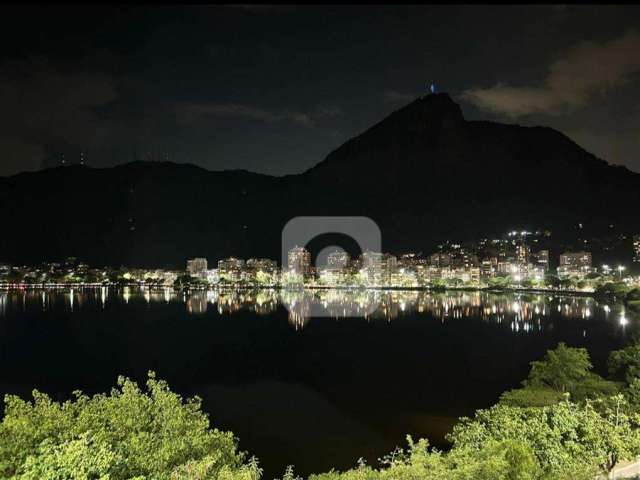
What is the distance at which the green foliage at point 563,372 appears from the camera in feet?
32.5

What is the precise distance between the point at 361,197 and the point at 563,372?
92.8 m

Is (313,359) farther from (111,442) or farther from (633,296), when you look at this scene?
(633,296)

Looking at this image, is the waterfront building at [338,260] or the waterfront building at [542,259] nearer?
the waterfront building at [542,259]

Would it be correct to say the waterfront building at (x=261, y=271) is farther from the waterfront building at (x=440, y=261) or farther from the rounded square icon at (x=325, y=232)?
the waterfront building at (x=440, y=261)

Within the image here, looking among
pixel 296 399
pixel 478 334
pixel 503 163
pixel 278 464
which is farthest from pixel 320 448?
pixel 503 163

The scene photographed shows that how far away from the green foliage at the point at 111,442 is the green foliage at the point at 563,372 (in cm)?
688

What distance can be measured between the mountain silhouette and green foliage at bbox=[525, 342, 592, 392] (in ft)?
246

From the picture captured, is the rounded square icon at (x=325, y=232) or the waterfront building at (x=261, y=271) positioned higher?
the rounded square icon at (x=325, y=232)

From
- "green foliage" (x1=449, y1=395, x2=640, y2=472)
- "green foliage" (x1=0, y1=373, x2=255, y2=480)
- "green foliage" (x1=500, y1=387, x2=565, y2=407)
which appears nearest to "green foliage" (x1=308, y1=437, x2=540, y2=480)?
"green foliage" (x1=449, y1=395, x2=640, y2=472)

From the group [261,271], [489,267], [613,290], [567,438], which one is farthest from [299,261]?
[567,438]

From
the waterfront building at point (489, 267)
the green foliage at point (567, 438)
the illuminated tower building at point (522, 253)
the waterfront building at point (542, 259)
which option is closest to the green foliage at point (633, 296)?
the waterfront building at point (489, 267)

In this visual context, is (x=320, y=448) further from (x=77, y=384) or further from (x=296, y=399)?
(x=77, y=384)

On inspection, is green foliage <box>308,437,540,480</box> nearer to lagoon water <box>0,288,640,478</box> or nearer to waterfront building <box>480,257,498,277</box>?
lagoon water <box>0,288,640,478</box>

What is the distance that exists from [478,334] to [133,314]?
878 inches
